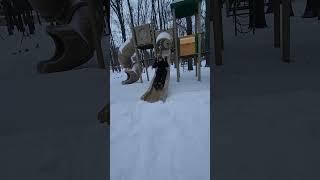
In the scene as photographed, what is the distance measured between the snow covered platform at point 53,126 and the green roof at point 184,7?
7.18 ft

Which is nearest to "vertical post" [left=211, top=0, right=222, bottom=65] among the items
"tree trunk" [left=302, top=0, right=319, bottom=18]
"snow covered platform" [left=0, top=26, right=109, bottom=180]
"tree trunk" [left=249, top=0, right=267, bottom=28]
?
"snow covered platform" [left=0, top=26, right=109, bottom=180]

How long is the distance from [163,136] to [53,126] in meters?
1.96

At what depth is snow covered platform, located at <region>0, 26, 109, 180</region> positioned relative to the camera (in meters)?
4.96

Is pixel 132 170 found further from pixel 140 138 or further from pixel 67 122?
pixel 67 122

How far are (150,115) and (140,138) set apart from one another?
3.04 ft

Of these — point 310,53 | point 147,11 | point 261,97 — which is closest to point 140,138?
point 261,97

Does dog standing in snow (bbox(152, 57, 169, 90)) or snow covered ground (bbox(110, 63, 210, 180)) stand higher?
dog standing in snow (bbox(152, 57, 169, 90))

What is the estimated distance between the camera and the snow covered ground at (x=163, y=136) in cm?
465

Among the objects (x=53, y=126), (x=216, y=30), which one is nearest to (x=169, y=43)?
(x=216, y=30)

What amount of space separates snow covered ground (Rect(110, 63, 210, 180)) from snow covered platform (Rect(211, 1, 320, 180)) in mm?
233

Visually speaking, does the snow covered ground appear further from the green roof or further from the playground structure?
the green roof

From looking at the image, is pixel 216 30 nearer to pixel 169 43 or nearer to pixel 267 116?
pixel 169 43

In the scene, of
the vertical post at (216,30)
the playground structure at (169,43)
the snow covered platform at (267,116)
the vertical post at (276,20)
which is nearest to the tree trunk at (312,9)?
the vertical post at (276,20)

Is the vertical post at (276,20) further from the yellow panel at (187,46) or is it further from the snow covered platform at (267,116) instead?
the yellow panel at (187,46)
